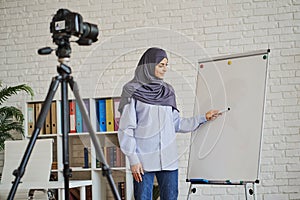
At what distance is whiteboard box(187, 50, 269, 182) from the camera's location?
3127mm

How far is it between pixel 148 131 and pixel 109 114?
5.03ft

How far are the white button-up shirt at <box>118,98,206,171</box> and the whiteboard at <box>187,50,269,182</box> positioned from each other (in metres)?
0.41

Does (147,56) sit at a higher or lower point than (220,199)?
higher

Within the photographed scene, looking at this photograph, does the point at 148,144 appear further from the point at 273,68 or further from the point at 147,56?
the point at 273,68

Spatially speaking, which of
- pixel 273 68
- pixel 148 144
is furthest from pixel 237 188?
pixel 148 144

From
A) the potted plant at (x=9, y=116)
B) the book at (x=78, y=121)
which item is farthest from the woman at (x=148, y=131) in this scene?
the potted plant at (x=9, y=116)

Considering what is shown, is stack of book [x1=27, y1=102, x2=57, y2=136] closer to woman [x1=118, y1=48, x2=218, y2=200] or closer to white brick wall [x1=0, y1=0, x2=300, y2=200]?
white brick wall [x1=0, y1=0, x2=300, y2=200]

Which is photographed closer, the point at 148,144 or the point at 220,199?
the point at 148,144

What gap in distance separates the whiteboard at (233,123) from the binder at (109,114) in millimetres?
1104

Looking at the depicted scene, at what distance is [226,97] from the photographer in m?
3.25

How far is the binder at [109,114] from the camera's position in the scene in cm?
432

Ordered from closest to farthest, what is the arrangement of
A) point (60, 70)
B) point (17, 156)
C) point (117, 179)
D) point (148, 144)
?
point (60, 70), point (148, 144), point (17, 156), point (117, 179)

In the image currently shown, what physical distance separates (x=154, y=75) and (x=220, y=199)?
1.74 meters

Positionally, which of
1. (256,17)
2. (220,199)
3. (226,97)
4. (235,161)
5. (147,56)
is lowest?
(220,199)
